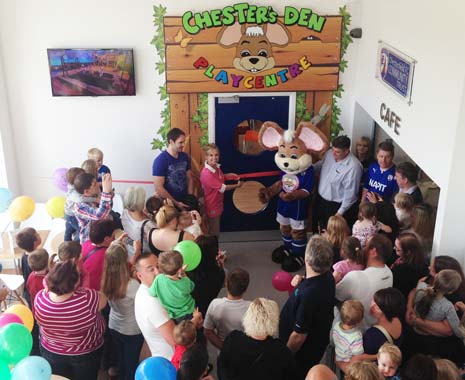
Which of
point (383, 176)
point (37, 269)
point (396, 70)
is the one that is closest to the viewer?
point (37, 269)

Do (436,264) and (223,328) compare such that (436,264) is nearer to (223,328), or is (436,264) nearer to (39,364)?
(223,328)

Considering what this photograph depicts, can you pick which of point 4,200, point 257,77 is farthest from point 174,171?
point 4,200

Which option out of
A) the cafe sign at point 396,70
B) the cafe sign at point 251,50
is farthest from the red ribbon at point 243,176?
the cafe sign at point 396,70

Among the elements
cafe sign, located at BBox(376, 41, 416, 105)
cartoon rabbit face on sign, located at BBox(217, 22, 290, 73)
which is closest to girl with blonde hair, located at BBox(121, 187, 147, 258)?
cartoon rabbit face on sign, located at BBox(217, 22, 290, 73)

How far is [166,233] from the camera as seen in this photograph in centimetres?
497

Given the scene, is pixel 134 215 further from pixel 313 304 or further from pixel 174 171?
pixel 313 304

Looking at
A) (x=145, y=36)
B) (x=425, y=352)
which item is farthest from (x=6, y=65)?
(x=425, y=352)

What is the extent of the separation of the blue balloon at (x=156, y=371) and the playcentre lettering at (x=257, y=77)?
13.3 feet

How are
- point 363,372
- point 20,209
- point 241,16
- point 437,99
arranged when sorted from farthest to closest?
point 241,16 → point 20,209 → point 437,99 → point 363,372

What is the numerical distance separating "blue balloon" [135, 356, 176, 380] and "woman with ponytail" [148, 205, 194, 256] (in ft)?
5.28

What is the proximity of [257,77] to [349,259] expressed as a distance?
2.95 meters

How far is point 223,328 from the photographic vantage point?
4.15m

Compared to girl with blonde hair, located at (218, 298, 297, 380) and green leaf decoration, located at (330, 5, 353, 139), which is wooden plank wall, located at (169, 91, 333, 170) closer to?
green leaf decoration, located at (330, 5, 353, 139)

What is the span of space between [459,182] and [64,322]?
10.0ft
